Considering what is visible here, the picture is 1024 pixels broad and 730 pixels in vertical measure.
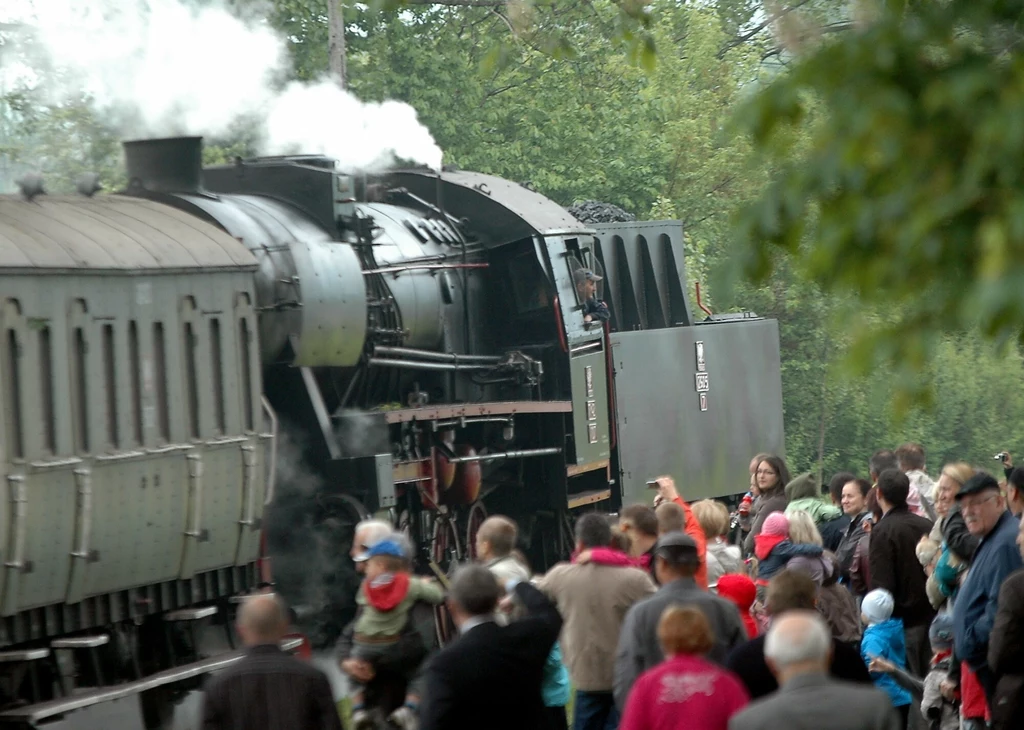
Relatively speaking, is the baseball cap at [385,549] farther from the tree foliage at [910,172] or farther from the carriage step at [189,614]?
the tree foliage at [910,172]

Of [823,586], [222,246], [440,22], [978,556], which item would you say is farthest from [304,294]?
[440,22]

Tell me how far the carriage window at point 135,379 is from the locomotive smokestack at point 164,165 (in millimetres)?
2465

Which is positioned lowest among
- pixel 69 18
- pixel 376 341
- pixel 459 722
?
pixel 459 722

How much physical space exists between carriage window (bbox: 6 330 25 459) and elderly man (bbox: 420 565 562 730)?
3.20 meters

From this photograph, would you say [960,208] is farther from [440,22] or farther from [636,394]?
[440,22]

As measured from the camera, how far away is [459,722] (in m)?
5.75

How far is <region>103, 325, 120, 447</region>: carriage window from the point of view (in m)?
9.15

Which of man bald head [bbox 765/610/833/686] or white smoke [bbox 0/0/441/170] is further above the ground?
white smoke [bbox 0/0/441/170]

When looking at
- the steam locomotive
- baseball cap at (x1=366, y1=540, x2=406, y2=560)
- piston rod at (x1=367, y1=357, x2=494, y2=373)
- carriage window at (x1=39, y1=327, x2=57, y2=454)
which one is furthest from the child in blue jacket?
piston rod at (x1=367, y1=357, x2=494, y2=373)

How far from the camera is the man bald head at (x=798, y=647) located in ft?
15.6

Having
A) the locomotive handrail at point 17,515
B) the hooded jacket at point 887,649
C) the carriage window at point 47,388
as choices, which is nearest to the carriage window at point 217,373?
the carriage window at point 47,388

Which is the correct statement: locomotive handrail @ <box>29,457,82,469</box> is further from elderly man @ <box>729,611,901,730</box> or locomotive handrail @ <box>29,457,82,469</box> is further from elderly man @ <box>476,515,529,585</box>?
elderly man @ <box>729,611,901,730</box>

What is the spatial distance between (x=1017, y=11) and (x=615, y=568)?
4.19m

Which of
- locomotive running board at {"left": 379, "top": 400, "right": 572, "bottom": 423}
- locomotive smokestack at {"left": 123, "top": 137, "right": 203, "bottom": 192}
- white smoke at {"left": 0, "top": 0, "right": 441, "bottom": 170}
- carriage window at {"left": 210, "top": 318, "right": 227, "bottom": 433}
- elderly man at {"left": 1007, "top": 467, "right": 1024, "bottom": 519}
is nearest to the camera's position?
elderly man at {"left": 1007, "top": 467, "right": 1024, "bottom": 519}
